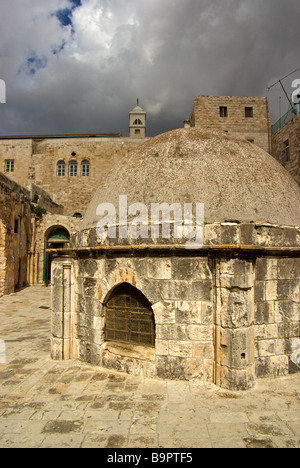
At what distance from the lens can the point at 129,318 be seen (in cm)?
596

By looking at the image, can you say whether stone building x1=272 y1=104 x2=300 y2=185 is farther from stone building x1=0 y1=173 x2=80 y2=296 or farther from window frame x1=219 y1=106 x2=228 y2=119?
stone building x1=0 y1=173 x2=80 y2=296

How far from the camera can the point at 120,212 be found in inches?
249

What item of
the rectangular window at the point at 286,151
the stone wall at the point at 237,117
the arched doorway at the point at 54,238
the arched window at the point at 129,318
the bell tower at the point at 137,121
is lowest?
the arched window at the point at 129,318

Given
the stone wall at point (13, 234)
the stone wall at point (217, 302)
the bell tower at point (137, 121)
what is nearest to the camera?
the stone wall at point (217, 302)

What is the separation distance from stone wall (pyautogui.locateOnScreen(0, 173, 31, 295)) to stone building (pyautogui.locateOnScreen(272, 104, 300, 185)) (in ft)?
53.8

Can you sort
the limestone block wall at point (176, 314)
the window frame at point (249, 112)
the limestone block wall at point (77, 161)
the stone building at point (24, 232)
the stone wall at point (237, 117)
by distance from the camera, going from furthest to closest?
the limestone block wall at point (77, 161) < the window frame at point (249, 112) < the stone wall at point (237, 117) < the stone building at point (24, 232) < the limestone block wall at point (176, 314)

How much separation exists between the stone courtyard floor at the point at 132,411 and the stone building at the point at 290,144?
17184mm

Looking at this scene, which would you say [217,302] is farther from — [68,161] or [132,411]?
[68,161]

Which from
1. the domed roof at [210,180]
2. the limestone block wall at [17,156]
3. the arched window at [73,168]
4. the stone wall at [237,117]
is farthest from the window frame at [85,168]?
the domed roof at [210,180]

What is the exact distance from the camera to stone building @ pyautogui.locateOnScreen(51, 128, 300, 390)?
16.9 ft

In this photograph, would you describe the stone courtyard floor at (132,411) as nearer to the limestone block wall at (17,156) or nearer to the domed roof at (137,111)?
the limestone block wall at (17,156)

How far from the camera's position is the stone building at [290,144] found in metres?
20.0

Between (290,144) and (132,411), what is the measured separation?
20384mm

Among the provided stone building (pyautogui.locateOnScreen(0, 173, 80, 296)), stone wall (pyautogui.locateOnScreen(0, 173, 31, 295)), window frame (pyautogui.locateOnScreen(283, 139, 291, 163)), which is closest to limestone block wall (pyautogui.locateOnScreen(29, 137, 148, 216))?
stone building (pyautogui.locateOnScreen(0, 173, 80, 296))
